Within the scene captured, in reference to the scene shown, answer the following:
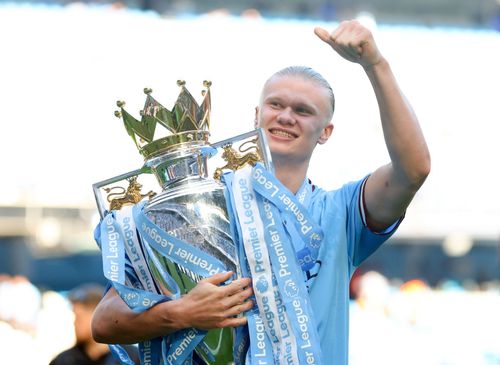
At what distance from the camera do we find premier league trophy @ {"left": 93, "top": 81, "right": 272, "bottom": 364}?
9.00 ft

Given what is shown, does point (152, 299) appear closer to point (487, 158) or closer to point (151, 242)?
point (151, 242)

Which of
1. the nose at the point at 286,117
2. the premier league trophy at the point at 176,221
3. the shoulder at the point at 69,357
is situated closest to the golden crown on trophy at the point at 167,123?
the premier league trophy at the point at 176,221

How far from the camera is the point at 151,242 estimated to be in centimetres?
276

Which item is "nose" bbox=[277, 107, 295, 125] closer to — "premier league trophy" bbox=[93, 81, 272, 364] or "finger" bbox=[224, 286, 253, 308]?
"premier league trophy" bbox=[93, 81, 272, 364]

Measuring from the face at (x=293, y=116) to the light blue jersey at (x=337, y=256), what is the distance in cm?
13

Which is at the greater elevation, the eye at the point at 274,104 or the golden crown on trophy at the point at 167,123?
the eye at the point at 274,104

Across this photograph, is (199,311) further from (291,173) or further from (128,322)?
(291,173)

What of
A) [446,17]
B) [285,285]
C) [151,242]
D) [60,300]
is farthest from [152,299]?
[446,17]

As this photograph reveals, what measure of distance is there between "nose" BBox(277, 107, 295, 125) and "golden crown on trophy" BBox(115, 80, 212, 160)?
0.30 meters

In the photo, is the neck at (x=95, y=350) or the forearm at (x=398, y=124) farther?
the neck at (x=95, y=350)

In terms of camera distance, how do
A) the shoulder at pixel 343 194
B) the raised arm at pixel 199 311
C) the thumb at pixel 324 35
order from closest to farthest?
the raised arm at pixel 199 311, the thumb at pixel 324 35, the shoulder at pixel 343 194

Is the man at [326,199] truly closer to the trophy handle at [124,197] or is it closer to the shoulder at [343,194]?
the shoulder at [343,194]

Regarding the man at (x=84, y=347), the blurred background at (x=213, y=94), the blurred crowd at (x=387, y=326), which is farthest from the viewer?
the blurred background at (x=213, y=94)

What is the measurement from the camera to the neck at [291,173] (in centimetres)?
312
